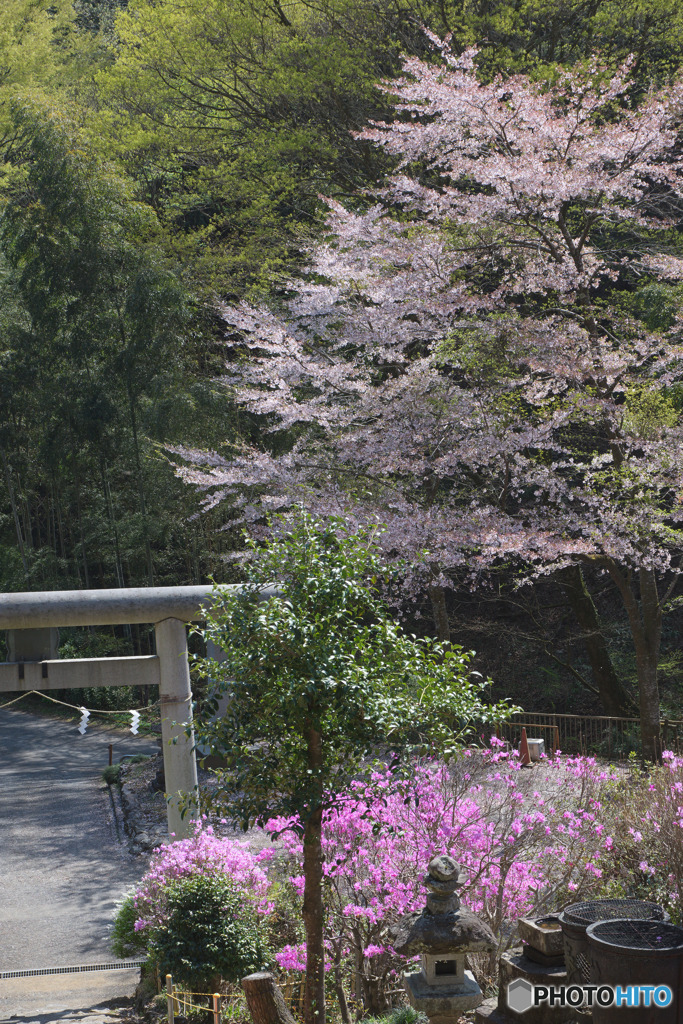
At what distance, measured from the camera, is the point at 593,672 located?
12.7 meters

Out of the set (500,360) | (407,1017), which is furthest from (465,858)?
(500,360)

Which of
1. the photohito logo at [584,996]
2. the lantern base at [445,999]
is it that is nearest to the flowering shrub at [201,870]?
the lantern base at [445,999]

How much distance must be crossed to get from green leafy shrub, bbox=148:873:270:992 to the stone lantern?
1.80 meters

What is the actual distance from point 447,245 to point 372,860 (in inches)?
270

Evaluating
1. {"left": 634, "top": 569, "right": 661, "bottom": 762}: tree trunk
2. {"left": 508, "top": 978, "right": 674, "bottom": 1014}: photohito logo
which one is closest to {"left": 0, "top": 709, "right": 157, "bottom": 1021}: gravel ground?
{"left": 508, "top": 978, "right": 674, "bottom": 1014}: photohito logo

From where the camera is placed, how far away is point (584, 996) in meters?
3.56

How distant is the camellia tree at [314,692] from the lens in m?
3.89

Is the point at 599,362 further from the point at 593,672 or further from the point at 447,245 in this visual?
the point at 593,672

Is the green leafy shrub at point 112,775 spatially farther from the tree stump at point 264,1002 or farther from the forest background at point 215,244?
the tree stump at point 264,1002

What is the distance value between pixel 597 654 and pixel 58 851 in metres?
7.41

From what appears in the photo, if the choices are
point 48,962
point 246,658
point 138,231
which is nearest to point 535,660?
point 48,962

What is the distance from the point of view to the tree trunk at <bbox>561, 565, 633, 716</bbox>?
12172 mm

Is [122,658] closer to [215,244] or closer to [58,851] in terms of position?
[58,851]

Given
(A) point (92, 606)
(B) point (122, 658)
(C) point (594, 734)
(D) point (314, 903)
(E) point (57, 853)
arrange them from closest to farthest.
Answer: (D) point (314, 903)
(A) point (92, 606)
(B) point (122, 658)
(E) point (57, 853)
(C) point (594, 734)
